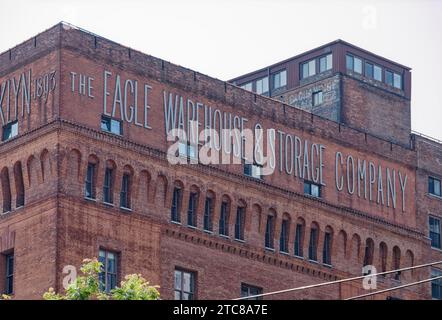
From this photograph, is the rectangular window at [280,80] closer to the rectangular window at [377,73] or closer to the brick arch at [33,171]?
the rectangular window at [377,73]

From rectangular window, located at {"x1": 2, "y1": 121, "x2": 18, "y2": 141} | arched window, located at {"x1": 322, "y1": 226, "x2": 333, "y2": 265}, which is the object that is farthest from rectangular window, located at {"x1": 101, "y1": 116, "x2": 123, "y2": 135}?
arched window, located at {"x1": 322, "y1": 226, "x2": 333, "y2": 265}

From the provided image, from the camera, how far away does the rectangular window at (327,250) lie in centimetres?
7400

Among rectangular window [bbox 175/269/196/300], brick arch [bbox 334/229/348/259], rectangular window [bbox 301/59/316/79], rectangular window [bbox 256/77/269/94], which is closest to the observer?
rectangular window [bbox 175/269/196/300]

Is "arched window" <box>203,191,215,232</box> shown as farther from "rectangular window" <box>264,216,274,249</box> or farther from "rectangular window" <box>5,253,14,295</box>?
"rectangular window" <box>5,253,14,295</box>

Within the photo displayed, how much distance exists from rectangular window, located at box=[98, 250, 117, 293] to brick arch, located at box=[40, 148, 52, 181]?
3829 millimetres

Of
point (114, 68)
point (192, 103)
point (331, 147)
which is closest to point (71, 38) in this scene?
point (114, 68)

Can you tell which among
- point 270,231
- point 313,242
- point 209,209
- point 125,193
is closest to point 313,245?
point 313,242

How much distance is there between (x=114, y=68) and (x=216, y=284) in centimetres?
1047

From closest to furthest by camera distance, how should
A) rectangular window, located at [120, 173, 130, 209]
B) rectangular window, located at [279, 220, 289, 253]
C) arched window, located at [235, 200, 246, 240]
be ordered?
1. rectangular window, located at [120, 173, 130, 209]
2. arched window, located at [235, 200, 246, 240]
3. rectangular window, located at [279, 220, 289, 253]

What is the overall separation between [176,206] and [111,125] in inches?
199

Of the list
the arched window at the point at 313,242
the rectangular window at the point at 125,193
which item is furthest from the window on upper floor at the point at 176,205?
the arched window at the point at 313,242

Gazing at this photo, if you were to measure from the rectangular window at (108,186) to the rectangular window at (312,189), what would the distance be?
12.4 metres

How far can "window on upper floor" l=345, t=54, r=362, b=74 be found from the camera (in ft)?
266
